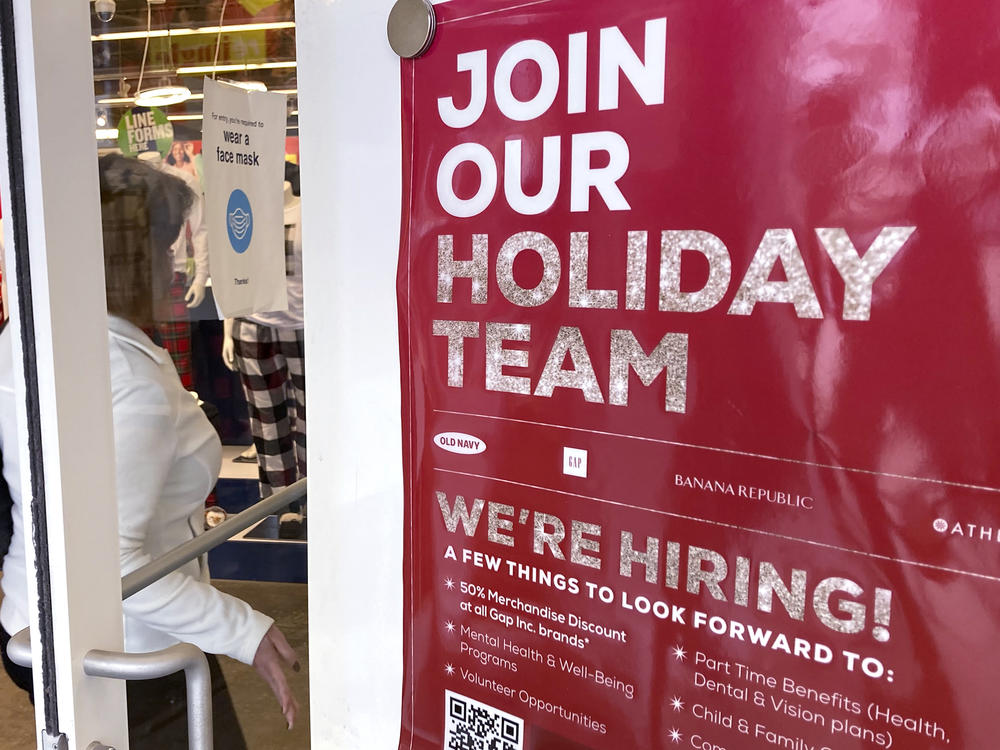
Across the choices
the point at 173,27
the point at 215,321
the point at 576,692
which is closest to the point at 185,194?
the point at 215,321

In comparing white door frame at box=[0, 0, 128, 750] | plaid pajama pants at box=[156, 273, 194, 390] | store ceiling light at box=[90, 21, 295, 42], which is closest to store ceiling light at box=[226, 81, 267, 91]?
store ceiling light at box=[90, 21, 295, 42]

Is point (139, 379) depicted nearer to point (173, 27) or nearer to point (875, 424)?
point (173, 27)

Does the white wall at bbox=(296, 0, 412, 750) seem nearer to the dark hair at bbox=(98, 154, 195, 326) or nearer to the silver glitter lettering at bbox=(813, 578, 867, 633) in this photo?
the dark hair at bbox=(98, 154, 195, 326)

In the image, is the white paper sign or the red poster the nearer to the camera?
the red poster

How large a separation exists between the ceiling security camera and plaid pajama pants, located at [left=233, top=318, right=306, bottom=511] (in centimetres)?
51

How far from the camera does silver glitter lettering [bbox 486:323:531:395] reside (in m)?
0.74

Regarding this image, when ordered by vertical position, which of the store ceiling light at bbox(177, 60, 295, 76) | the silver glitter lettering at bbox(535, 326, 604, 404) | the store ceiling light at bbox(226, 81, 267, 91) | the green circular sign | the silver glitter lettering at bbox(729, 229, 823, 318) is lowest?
the silver glitter lettering at bbox(535, 326, 604, 404)

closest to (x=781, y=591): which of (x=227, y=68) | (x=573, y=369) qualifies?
(x=573, y=369)

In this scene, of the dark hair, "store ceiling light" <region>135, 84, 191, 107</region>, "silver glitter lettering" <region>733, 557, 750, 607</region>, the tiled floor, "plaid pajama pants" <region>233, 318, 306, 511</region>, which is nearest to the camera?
"silver glitter lettering" <region>733, 557, 750, 607</region>

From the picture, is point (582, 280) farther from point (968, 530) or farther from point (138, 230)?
point (138, 230)

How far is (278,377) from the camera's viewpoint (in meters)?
1.71

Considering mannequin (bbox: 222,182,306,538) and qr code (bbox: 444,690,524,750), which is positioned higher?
mannequin (bbox: 222,182,306,538)

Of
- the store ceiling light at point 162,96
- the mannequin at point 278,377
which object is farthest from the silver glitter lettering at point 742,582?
the store ceiling light at point 162,96

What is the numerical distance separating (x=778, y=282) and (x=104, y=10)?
0.92m
